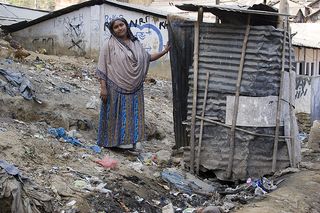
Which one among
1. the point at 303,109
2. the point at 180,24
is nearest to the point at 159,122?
the point at 180,24

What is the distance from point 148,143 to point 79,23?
8556mm

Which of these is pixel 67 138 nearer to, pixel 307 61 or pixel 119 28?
pixel 119 28

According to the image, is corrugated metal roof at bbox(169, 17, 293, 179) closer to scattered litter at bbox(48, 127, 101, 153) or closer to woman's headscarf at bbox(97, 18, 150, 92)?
woman's headscarf at bbox(97, 18, 150, 92)

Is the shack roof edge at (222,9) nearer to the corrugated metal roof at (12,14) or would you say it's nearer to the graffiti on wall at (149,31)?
the graffiti on wall at (149,31)

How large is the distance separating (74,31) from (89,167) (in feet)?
34.9

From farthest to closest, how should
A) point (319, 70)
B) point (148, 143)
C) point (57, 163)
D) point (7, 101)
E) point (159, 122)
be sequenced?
1. point (319, 70)
2. point (159, 122)
3. point (148, 143)
4. point (7, 101)
5. point (57, 163)

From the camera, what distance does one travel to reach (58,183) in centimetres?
454

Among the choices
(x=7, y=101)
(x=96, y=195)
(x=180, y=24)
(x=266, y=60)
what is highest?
(x=180, y=24)

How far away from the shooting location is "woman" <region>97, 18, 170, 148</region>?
20.4 ft

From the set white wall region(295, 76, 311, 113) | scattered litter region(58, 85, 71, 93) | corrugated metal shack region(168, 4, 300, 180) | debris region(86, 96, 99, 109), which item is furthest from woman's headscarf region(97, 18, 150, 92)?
white wall region(295, 76, 311, 113)

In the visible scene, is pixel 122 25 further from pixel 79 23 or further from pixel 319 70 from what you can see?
pixel 319 70

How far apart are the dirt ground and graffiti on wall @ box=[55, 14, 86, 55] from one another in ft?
22.9

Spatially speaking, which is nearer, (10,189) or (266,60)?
(10,189)

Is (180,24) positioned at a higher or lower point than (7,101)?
higher
